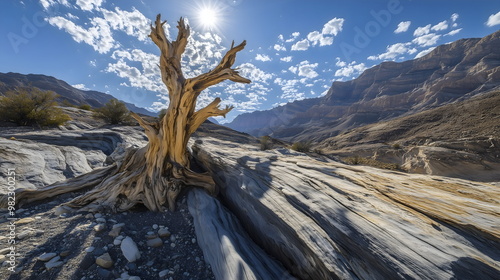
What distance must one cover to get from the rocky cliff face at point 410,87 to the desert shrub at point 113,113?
178 ft

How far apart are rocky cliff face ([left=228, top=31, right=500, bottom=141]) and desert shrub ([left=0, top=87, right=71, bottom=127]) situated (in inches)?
2340

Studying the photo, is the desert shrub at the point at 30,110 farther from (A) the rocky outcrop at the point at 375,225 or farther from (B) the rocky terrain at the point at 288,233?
(A) the rocky outcrop at the point at 375,225

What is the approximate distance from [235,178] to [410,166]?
56.0 feet

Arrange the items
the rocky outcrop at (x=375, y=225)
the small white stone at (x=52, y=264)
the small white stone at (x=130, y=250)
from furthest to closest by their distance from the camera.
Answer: the small white stone at (x=130, y=250) < the small white stone at (x=52, y=264) < the rocky outcrop at (x=375, y=225)

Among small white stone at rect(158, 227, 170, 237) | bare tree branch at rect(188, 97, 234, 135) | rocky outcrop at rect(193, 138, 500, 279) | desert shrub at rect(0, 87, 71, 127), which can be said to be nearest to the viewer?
rocky outcrop at rect(193, 138, 500, 279)

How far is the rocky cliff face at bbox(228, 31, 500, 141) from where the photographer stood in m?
66.6

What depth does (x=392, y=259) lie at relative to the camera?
1.48 metres

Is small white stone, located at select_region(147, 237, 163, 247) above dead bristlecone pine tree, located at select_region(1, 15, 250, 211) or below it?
below

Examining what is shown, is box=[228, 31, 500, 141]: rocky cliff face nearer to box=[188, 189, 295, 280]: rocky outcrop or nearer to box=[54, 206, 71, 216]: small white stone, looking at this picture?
box=[188, 189, 295, 280]: rocky outcrop

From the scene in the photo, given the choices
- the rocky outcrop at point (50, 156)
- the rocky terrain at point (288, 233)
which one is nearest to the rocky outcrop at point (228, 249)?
the rocky terrain at point (288, 233)

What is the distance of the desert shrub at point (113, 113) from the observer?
15891 mm

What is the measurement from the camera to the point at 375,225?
180 cm

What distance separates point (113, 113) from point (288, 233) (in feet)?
58.7

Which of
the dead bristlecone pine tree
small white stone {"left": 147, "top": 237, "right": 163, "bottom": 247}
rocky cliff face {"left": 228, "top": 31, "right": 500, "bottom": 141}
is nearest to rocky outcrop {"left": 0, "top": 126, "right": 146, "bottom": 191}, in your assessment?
the dead bristlecone pine tree
